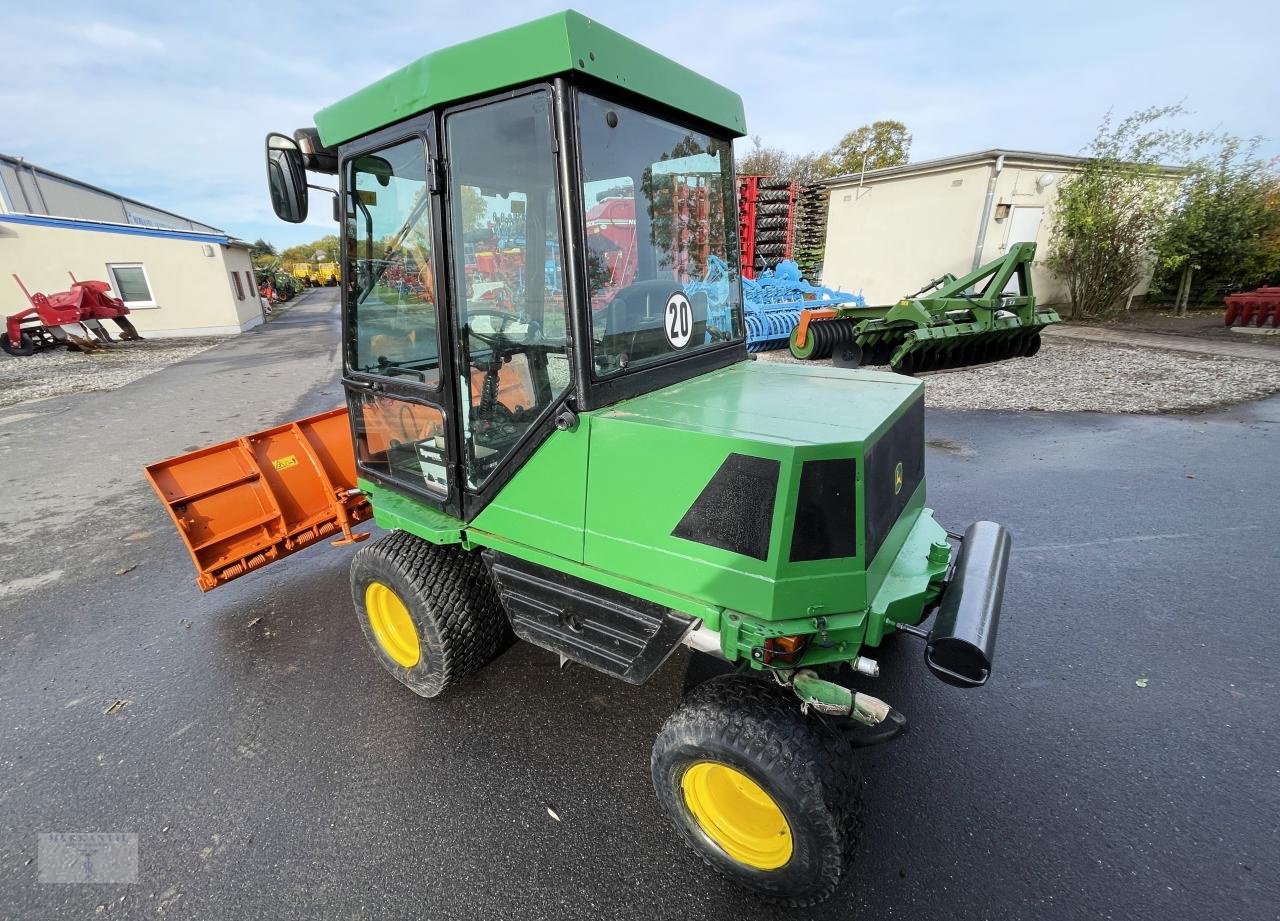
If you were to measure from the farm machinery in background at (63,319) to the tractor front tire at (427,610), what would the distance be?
51.8 feet

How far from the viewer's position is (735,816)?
1824 millimetres

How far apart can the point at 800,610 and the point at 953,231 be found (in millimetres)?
14190

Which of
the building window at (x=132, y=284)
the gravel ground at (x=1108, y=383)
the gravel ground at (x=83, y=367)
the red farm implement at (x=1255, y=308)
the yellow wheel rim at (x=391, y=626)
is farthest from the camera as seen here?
the building window at (x=132, y=284)

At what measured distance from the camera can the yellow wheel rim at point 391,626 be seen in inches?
101

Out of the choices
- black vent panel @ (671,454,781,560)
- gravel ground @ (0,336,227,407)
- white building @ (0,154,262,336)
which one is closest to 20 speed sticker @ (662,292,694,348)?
black vent panel @ (671,454,781,560)

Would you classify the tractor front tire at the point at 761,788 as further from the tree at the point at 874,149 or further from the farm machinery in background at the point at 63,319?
the tree at the point at 874,149

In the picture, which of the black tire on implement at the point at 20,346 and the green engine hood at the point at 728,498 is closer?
the green engine hood at the point at 728,498

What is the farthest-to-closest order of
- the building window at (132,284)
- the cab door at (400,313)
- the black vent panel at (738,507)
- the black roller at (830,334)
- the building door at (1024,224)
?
the building window at (132,284)
the building door at (1024,224)
the black roller at (830,334)
the cab door at (400,313)
the black vent panel at (738,507)

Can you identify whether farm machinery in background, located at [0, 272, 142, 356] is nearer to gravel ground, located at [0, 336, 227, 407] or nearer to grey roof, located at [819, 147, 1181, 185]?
gravel ground, located at [0, 336, 227, 407]

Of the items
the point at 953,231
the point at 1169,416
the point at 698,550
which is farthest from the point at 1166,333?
the point at 698,550

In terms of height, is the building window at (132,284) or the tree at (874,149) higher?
the tree at (874,149)

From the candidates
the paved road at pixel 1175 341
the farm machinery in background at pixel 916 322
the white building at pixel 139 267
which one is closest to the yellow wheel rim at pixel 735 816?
the farm machinery in background at pixel 916 322

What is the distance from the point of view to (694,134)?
212 centimetres

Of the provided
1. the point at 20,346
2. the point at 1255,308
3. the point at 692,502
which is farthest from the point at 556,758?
the point at 20,346
